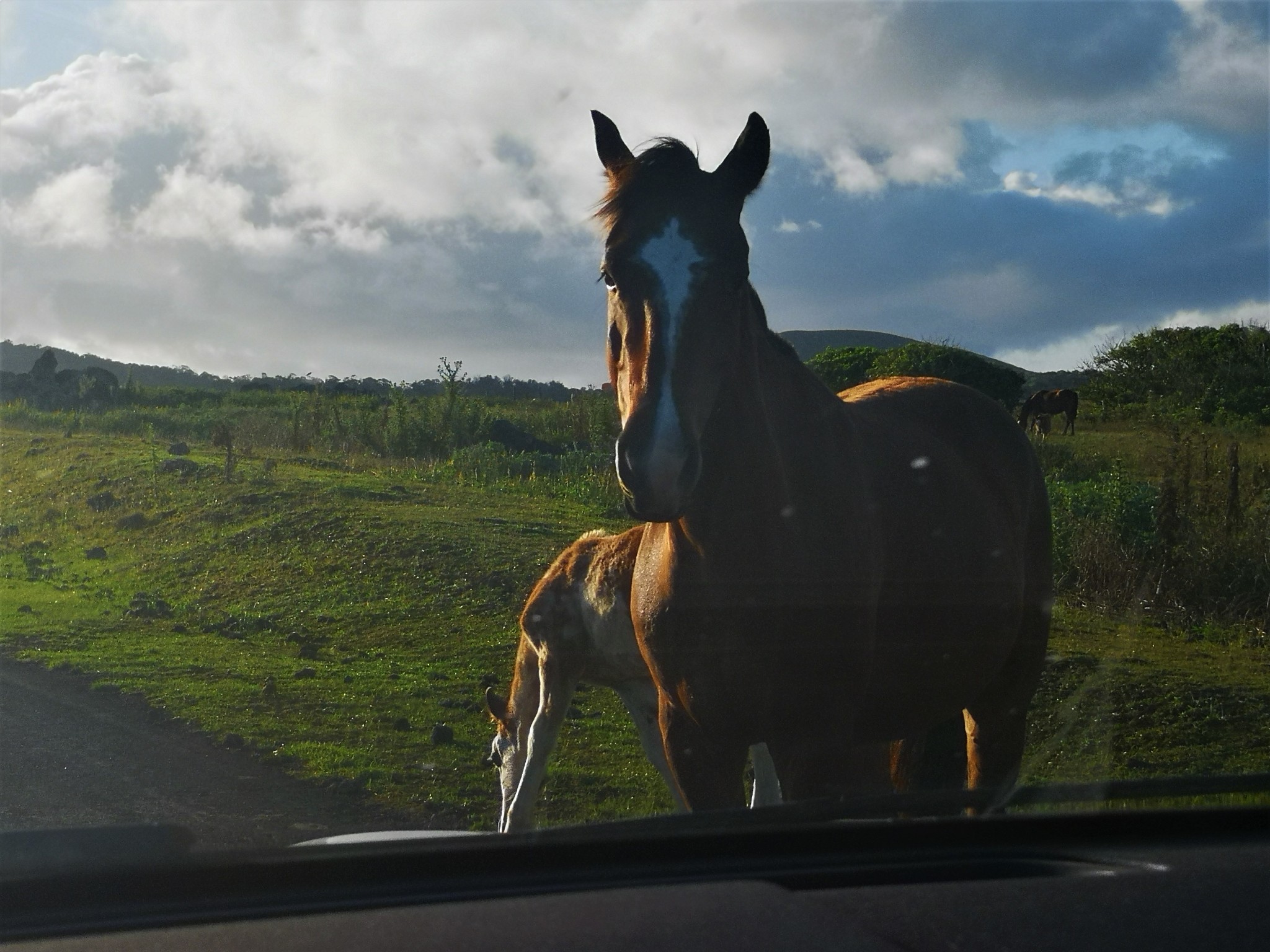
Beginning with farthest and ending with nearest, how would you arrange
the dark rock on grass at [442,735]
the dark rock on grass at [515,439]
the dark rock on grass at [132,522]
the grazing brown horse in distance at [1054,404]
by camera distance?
the dark rock on grass at [515,439] < the grazing brown horse in distance at [1054,404] < the dark rock on grass at [132,522] < the dark rock on grass at [442,735]

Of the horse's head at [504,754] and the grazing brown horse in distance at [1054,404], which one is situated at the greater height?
the grazing brown horse in distance at [1054,404]

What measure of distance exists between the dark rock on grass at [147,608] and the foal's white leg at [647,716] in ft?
21.5

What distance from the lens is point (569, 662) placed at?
586 cm

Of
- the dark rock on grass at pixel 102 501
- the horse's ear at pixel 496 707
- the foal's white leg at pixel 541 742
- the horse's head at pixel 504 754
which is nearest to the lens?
the foal's white leg at pixel 541 742

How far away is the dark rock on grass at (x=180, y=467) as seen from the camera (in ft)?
50.5

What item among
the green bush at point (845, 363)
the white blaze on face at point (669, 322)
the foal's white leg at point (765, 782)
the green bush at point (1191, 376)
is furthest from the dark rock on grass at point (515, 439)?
the white blaze on face at point (669, 322)

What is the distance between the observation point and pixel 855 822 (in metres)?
1.89

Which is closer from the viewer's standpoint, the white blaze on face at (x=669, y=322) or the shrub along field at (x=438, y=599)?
the white blaze on face at (x=669, y=322)

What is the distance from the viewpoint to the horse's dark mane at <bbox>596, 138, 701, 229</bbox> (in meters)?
3.23

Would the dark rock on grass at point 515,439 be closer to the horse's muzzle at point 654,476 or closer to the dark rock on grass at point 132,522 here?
the dark rock on grass at point 132,522

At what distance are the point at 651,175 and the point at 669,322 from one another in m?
0.56

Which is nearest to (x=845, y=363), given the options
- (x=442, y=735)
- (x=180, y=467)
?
(x=442, y=735)

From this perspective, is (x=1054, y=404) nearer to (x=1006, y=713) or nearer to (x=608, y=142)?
(x=1006, y=713)

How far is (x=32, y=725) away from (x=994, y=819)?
264 inches
